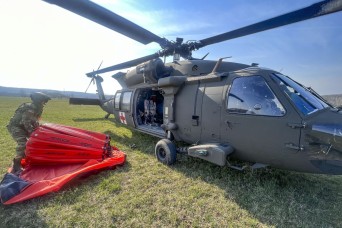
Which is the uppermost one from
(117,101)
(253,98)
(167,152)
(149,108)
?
(253,98)

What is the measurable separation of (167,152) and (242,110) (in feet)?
6.96

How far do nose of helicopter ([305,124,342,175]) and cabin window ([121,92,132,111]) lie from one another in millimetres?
5858

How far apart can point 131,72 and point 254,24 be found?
4.72m

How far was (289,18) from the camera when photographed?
12.9 ft

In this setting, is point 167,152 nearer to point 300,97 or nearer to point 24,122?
point 300,97

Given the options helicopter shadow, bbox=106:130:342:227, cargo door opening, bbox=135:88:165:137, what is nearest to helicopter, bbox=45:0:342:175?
helicopter shadow, bbox=106:130:342:227

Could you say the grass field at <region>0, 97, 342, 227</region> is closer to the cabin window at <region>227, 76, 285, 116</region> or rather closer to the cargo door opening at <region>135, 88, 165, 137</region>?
the cabin window at <region>227, 76, 285, 116</region>

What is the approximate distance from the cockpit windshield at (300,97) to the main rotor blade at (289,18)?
1019 mm

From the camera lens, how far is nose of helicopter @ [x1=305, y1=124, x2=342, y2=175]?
3.24m

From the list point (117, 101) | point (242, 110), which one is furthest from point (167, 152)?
point (117, 101)

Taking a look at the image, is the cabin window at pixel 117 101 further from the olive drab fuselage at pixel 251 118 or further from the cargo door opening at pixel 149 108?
the olive drab fuselage at pixel 251 118

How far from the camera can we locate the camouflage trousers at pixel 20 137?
4917mm

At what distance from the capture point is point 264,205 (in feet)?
11.7

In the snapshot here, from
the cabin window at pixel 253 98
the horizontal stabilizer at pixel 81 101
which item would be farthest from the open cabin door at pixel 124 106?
the cabin window at pixel 253 98
